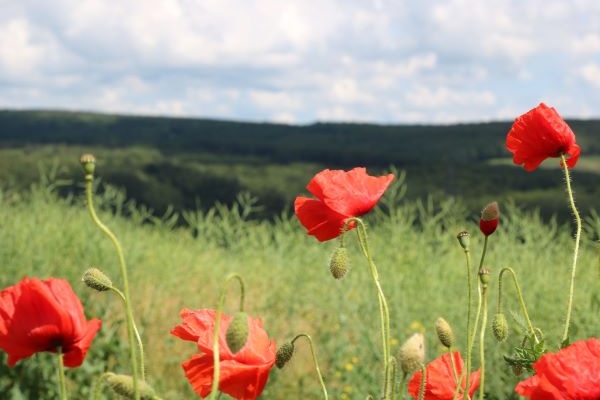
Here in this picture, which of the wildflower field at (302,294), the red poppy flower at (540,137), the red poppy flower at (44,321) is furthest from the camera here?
the wildflower field at (302,294)

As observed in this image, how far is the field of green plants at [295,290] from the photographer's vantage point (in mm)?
3656

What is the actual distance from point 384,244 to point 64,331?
4.42 meters

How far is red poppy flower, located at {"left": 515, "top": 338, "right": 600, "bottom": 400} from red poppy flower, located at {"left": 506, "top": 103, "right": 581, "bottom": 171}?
561 mm

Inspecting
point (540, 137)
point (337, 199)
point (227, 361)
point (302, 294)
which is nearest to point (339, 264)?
point (337, 199)

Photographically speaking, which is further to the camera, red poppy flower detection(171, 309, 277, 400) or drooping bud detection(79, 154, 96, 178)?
red poppy flower detection(171, 309, 277, 400)

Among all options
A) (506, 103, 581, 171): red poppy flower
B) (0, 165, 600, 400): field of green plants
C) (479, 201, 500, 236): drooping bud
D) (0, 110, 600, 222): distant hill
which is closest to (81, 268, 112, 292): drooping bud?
(479, 201, 500, 236): drooping bud

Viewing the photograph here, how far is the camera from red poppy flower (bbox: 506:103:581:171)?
58.9 inches

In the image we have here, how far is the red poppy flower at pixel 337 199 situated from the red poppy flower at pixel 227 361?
18 centimetres

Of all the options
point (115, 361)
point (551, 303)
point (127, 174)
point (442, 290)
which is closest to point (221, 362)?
point (115, 361)

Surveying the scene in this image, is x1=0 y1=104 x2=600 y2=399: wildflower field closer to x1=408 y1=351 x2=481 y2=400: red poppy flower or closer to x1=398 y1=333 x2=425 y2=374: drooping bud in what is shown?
x1=408 y1=351 x2=481 y2=400: red poppy flower

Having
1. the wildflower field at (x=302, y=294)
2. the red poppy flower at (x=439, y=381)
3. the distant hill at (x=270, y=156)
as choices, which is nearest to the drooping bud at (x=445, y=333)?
the red poppy flower at (x=439, y=381)

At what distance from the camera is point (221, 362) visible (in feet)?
3.74

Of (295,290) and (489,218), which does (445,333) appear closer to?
(489,218)

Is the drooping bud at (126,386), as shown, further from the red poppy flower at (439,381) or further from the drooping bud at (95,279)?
the red poppy flower at (439,381)
